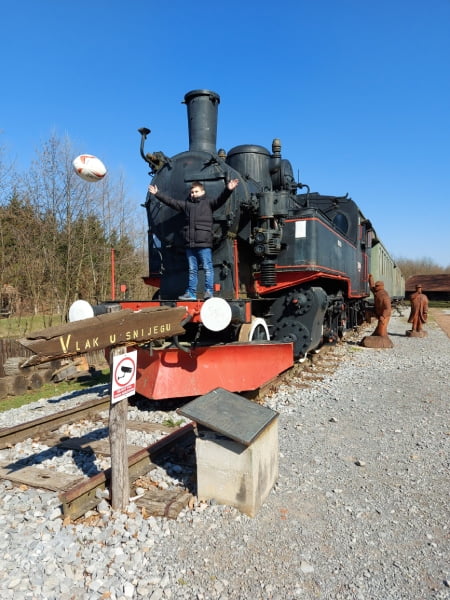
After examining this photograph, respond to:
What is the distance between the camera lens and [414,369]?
7.65 m

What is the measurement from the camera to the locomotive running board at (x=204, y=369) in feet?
15.4

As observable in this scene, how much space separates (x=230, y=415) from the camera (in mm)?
2992

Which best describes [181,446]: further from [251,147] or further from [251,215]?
[251,147]

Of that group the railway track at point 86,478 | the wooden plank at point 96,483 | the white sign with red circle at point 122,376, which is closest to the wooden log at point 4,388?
the railway track at point 86,478

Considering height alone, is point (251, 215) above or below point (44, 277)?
above

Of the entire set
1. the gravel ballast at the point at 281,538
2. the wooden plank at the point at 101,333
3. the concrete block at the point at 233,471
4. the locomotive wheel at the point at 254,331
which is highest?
the wooden plank at the point at 101,333

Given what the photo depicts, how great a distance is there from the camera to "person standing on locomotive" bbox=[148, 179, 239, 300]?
4.93 metres

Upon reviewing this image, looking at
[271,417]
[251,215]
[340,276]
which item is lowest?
[271,417]

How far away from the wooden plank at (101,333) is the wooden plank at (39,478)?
4.25 feet

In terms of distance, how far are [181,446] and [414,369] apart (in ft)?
17.6

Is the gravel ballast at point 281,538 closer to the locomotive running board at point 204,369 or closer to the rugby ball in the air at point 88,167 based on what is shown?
the locomotive running board at point 204,369

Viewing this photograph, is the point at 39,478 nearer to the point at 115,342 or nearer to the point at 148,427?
the point at 148,427

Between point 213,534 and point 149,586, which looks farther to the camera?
point 213,534

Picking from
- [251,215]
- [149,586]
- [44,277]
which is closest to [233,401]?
[149,586]
